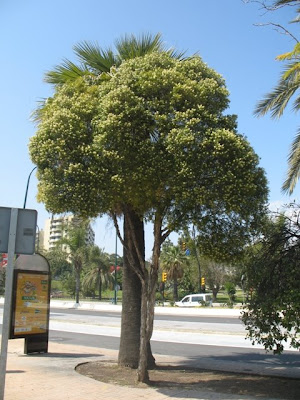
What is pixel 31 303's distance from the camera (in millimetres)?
12664

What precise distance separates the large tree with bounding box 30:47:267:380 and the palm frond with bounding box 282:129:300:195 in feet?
17.1

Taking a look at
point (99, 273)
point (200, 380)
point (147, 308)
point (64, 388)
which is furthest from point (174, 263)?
point (64, 388)

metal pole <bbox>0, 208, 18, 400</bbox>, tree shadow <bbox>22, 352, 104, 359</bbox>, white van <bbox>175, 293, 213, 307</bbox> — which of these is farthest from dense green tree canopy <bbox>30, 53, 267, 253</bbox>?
white van <bbox>175, 293, 213, 307</bbox>

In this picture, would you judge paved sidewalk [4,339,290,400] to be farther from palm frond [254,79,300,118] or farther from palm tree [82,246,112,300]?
A: palm tree [82,246,112,300]

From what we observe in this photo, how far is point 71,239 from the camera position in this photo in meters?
53.4

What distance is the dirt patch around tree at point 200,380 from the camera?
27.5 feet

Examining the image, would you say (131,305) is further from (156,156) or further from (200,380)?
(156,156)

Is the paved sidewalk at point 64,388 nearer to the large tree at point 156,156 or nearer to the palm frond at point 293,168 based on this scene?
the large tree at point 156,156

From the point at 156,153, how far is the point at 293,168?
22.5 ft

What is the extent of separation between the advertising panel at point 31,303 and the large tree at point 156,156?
4512mm

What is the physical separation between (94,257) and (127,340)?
159ft

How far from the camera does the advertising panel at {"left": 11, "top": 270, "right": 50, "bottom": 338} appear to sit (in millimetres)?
12297

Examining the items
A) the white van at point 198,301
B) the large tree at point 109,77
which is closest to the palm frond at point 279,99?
the large tree at point 109,77

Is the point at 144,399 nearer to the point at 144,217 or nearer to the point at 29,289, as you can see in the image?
the point at 144,217
